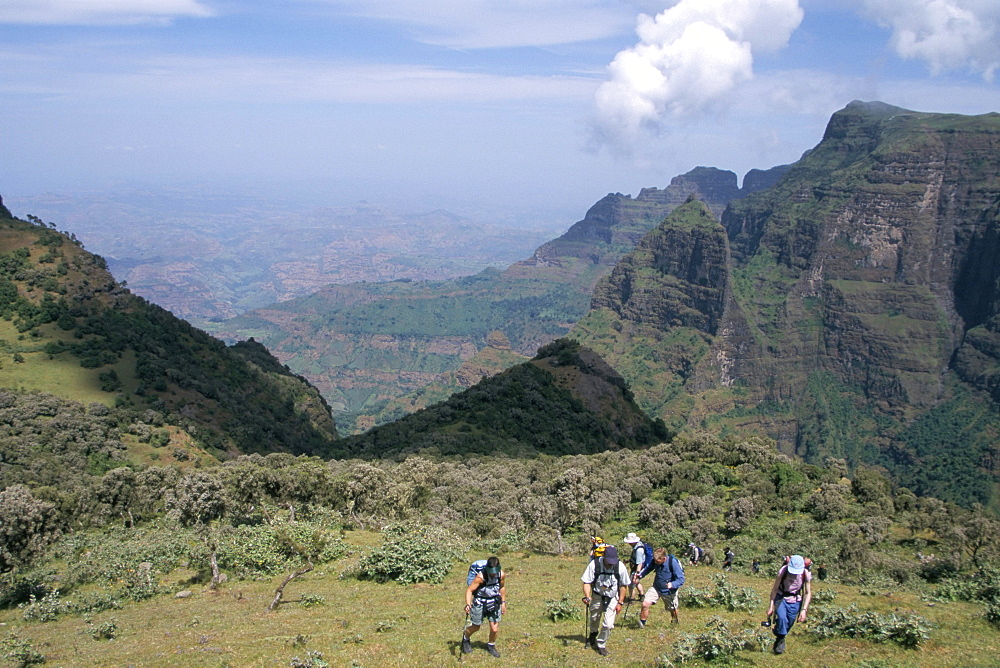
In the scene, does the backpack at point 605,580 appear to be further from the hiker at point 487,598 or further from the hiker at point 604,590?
the hiker at point 487,598

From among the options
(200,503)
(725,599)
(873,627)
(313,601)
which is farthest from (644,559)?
(200,503)

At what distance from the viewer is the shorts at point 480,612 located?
A: 15.9m

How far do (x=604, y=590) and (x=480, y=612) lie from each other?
9.91 ft

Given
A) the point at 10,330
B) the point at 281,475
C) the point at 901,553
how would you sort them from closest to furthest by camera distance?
the point at 901,553 → the point at 281,475 → the point at 10,330

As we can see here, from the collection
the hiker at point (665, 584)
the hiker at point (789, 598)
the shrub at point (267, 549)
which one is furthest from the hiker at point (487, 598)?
the shrub at point (267, 549)

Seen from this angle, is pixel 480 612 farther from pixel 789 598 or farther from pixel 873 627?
pixel 873 627

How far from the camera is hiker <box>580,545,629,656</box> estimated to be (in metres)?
15.8

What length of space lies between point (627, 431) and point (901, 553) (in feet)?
197

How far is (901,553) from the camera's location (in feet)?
109

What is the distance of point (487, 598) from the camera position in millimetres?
15898

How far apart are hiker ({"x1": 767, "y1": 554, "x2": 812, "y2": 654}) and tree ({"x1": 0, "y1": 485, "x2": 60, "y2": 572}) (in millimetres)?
29152

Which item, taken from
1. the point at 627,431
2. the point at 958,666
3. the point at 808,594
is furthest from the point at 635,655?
the point at 627,431

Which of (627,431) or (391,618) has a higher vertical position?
→ (391,618)

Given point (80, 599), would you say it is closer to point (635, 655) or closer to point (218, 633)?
point (218, 633)
